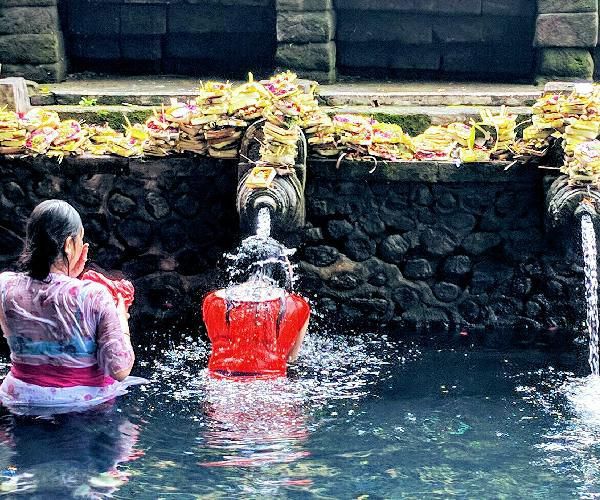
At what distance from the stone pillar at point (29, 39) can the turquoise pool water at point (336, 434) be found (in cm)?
526

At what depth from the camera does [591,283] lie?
26.7 feet

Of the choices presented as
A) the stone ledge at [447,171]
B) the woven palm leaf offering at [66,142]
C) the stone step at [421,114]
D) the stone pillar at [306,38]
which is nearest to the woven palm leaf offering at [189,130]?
the woven palm leaf offering at [66,142]

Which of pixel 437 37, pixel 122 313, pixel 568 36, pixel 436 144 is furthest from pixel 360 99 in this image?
pixel 122 313

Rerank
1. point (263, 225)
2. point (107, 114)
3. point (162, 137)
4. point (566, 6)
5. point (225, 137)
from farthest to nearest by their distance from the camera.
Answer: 1. point (566, 6)
2. point (107, 114)
3. point (162, 137)
4. point (225, 137)
5. point (263, 225)

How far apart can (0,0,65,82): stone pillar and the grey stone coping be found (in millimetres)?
3623

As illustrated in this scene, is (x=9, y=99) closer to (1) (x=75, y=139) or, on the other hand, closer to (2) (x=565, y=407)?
(1) (x=75, y=139)

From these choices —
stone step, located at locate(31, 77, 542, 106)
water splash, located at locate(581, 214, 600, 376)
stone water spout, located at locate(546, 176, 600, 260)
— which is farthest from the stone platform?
water splash, located at locate(581, 214, 600, 376)

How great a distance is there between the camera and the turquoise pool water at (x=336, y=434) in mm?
5566

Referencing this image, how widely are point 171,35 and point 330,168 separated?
4929 millimetres

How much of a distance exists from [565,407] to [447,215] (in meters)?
2.25

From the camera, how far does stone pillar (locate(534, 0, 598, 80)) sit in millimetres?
11992

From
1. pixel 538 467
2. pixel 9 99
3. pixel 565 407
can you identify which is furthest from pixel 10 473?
pixel 9 99

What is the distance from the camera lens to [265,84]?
8492 mm

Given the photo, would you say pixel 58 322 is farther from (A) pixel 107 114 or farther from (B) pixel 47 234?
(A) pixel 107 114
